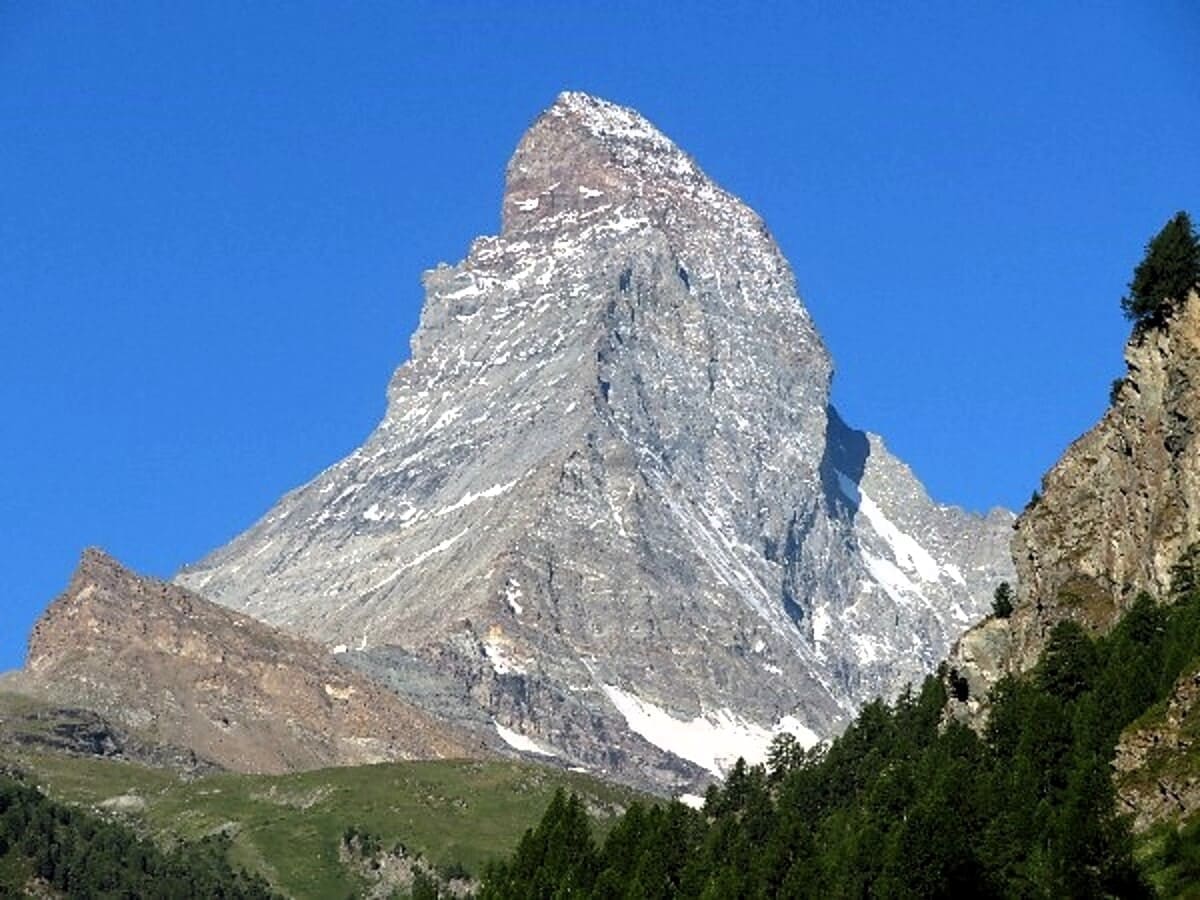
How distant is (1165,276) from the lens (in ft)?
588

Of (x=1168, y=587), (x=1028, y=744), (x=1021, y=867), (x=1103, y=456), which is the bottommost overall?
(x=1021, y=867)

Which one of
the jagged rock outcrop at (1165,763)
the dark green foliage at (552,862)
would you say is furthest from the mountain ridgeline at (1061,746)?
the dark green foliage at (552,862)

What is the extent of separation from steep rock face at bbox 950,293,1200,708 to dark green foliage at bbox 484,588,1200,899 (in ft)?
20.8

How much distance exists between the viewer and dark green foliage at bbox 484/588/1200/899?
4879 inches

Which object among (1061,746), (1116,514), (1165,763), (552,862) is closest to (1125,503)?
(1116,514)

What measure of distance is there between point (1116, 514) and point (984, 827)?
45.6m

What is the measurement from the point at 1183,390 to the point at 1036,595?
2060 centimetres

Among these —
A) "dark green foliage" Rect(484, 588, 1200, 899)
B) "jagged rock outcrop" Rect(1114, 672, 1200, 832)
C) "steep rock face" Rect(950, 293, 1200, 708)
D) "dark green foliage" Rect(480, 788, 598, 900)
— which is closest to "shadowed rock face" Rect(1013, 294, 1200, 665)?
"steep rock face" Rect(950, 293, 1200, 708)

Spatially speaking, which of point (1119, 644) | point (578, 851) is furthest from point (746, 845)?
point (1119, 644)

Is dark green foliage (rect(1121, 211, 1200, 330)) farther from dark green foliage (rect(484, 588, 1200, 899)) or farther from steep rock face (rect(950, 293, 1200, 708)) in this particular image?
dark green foliage (rect(484, 588, 1200, 899))

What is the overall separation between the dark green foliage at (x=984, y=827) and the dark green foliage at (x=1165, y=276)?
23324mm

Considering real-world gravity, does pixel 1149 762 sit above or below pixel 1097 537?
below

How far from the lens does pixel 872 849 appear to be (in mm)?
143500

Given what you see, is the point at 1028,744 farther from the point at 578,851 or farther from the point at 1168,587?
the point at 578,851
